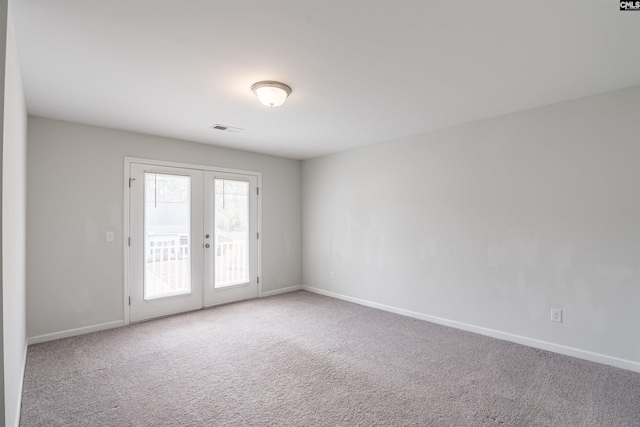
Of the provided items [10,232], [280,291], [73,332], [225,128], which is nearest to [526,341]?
[280,291]

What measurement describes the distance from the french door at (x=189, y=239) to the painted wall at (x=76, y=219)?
203mm

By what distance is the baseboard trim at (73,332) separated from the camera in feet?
11.1

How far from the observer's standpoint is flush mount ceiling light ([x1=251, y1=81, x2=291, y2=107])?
2.64 metres

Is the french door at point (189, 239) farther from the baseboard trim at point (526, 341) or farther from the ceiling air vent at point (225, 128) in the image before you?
the baseboard trim at point (526, 341)

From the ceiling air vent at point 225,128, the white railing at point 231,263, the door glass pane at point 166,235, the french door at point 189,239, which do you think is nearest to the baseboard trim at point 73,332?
the french door at point 189,239

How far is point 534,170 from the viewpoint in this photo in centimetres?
329

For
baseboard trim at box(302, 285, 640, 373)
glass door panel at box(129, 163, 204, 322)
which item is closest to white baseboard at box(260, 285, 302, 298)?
glass door panel at box(129, 163, 204, 322)

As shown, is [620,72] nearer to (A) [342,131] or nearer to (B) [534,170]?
(B) [534,170]

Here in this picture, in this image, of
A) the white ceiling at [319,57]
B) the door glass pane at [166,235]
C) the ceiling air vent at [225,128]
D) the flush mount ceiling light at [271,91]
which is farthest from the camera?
the door glass pane at [166,235]

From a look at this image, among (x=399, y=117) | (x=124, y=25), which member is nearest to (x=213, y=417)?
(x=124, y=25)

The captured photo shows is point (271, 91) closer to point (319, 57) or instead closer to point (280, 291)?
point (319, 57)

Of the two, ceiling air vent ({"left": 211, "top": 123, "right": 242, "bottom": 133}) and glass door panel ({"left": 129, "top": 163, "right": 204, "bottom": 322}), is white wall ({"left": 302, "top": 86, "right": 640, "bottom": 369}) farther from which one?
glass door panel ({"left": 129, "top": 163, "right": 204, "bottom": 322})

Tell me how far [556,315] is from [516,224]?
965mm

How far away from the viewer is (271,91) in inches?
105
